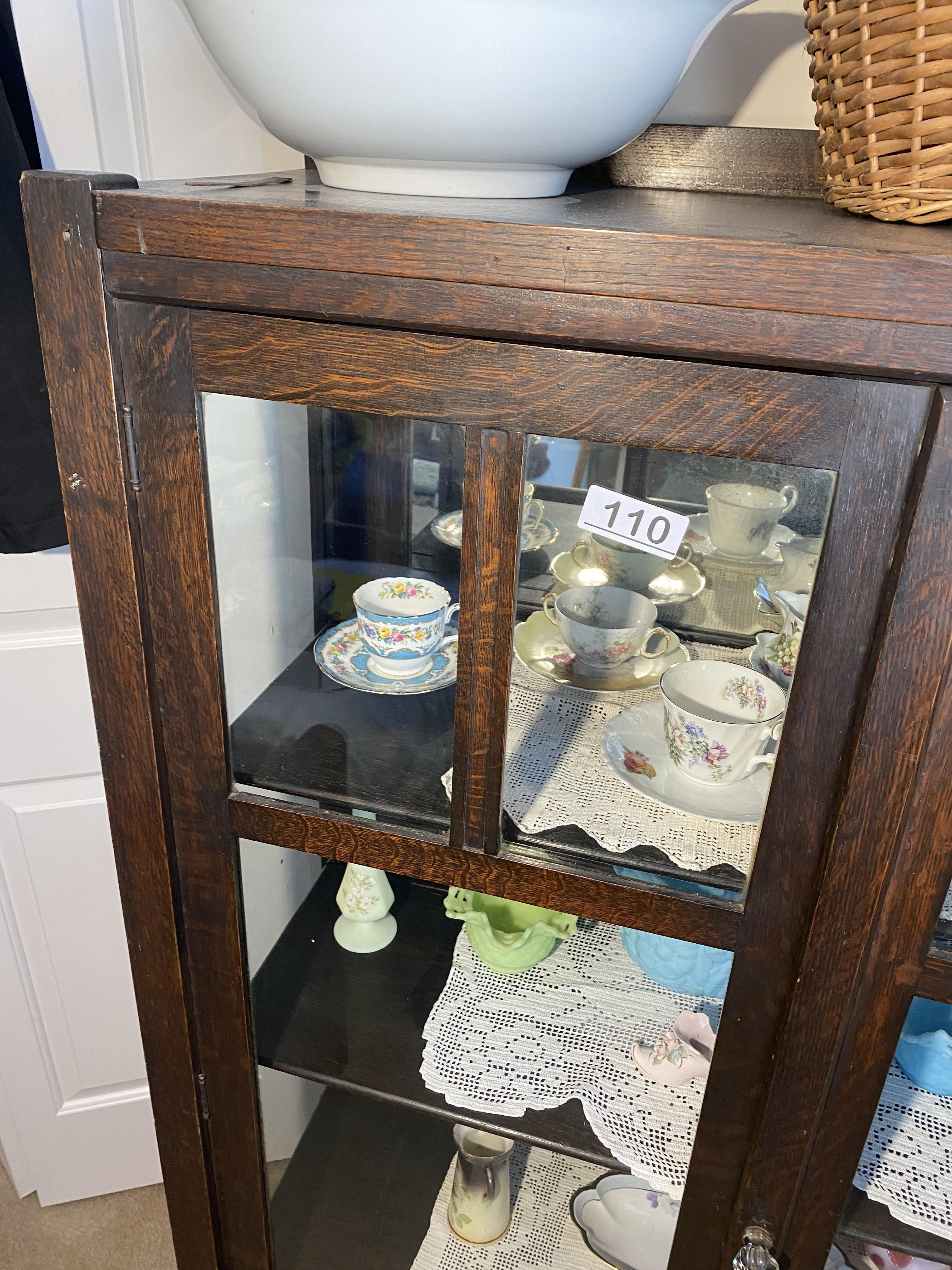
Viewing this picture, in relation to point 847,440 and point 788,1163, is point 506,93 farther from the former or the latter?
point 788,1163

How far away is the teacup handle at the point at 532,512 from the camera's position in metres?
0.48

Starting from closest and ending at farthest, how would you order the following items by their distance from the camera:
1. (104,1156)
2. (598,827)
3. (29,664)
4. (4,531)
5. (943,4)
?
(943,4) < (598,827) < (4,531) < (29,664) < (104,1156)

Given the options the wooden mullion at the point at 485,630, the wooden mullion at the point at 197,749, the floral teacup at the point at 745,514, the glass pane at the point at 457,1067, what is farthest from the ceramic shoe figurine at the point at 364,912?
the floral teacup at the point at 745,514

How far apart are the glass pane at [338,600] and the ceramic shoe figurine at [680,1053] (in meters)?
0.27

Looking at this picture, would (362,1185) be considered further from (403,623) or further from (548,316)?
(548,316)

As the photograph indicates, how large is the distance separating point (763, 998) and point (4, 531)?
2.31ft

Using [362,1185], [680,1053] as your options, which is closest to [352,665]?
[680,1053]

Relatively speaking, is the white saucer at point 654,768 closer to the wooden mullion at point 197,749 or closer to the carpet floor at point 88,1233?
the wooden mullion at point 197,749

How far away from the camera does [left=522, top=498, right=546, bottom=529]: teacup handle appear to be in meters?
0.48

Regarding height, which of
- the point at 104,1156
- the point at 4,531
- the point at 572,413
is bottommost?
the point at 104,1156

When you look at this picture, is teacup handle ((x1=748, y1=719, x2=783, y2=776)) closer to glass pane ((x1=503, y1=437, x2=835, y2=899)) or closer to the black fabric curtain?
glass pane ((x1=503, y1=437, x2=835, y2=899))

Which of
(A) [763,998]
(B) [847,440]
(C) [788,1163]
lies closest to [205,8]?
(B) [847,440]

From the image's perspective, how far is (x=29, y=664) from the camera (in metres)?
0.97

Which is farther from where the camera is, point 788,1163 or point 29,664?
point 29,664
